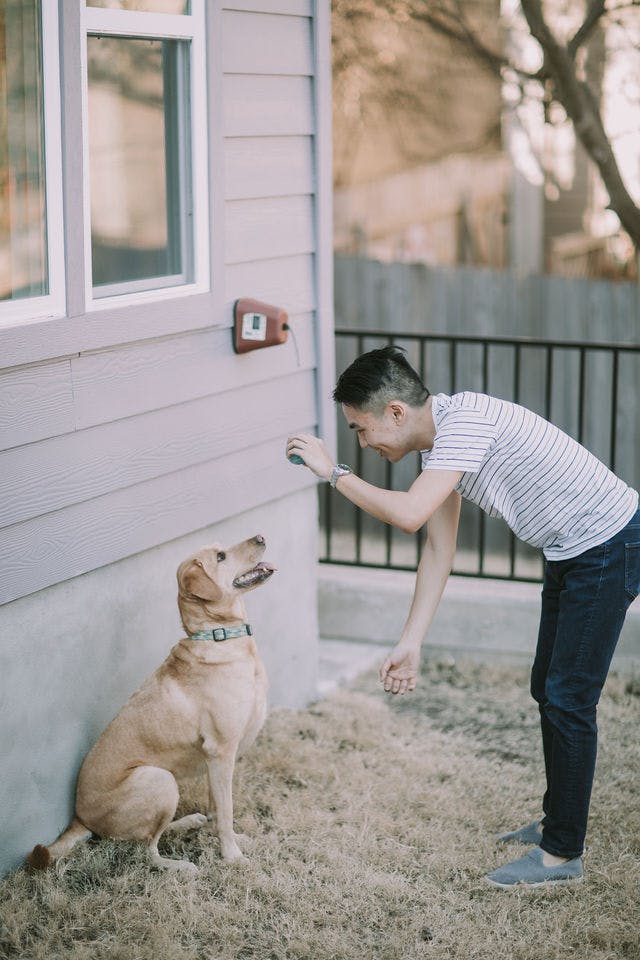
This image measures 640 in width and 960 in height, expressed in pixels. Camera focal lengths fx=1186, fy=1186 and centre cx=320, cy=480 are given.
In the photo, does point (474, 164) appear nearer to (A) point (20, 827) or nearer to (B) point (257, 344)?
(B) point (257, 344)

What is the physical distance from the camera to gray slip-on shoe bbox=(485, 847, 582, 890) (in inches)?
149

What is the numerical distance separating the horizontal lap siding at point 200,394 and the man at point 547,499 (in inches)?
33.9

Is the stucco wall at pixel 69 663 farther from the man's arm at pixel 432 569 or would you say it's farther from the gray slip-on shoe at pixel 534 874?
the gray slip-on shoe at pixel 534 874

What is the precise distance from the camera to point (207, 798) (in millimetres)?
4449

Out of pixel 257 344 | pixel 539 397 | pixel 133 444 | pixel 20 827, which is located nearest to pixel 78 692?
pixel 20 827

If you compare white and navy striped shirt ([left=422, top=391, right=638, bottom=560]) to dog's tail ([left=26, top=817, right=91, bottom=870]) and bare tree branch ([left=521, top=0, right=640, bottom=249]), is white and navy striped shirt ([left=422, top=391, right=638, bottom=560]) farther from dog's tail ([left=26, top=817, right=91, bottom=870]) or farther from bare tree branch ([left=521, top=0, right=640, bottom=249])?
bare tree branch ([left=521, top=0, right=640, bottom=249])

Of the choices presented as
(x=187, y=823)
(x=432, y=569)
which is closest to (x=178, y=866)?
(x=187, y=823)

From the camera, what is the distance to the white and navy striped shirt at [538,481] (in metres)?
3.58

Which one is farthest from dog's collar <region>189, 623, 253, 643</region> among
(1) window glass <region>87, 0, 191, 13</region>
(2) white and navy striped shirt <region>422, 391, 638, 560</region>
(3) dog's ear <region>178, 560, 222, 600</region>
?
(1) window glass <region>87, 0, 191, 13</region>

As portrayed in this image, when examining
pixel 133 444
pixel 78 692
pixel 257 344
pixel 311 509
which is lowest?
pixel 78 692

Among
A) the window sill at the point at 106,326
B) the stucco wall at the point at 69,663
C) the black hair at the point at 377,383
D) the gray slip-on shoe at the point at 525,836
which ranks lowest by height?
the gray slip-on shoe at the point at 525,836

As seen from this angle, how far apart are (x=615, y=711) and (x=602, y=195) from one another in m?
9.38

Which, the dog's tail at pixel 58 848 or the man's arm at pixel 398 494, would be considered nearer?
the man's arm at pixel 398 494

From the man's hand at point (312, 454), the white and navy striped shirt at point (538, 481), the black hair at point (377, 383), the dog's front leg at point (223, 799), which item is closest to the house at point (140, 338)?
the dog's front leg at point (223, 799)
